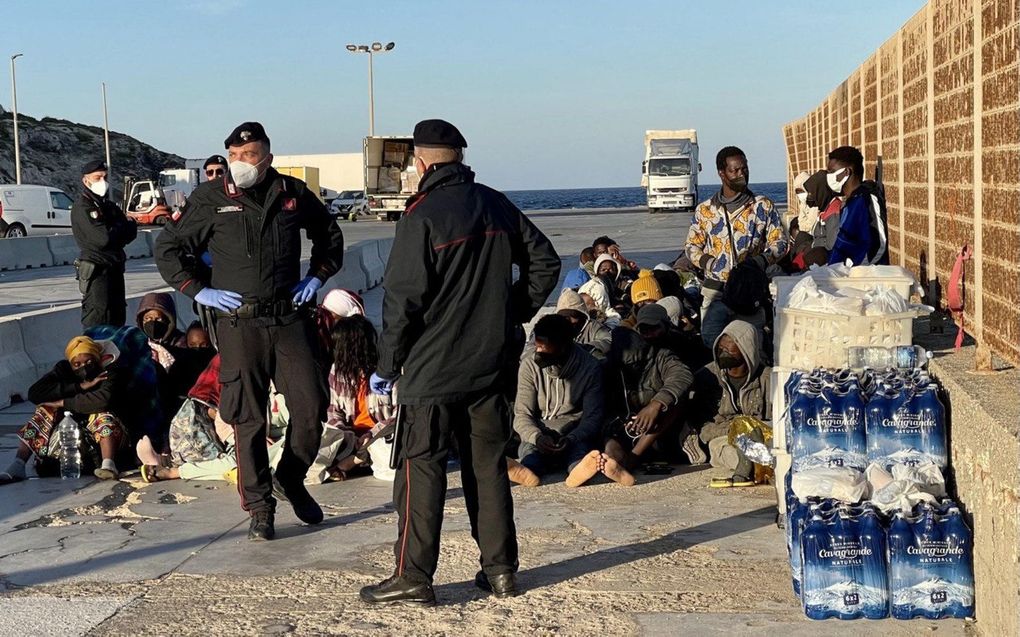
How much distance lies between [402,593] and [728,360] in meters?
3.48

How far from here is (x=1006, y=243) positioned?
573 centimetres

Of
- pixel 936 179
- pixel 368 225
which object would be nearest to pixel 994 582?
pixel 936 179

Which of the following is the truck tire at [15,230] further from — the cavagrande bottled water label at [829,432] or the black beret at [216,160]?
the cavagrande bottled water label at [829,432]

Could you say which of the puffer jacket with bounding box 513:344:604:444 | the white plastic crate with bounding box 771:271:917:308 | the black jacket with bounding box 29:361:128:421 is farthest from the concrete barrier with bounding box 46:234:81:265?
the white plastic crate with bounding box 771:271:917:308

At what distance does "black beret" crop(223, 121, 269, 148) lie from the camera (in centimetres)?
684

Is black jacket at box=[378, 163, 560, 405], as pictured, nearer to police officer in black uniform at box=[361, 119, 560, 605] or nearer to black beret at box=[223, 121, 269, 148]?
police officer in black uniform at box=[361, 119, 560, 605]

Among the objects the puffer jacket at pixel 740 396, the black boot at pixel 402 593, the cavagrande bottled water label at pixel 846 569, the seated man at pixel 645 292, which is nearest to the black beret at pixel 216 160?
the puffer jacket at pixel 740 396

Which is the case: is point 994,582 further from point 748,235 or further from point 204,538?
point 748,235

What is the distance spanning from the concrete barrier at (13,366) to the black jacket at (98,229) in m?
1.19

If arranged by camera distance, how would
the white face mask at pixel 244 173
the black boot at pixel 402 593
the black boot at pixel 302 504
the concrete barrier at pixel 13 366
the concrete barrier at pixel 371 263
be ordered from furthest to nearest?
the concrete barrier at pixel 371 263 < the concrete barrier at pixel 13 366 < the black boot at pixel 302 504 < the white face mask at pixel 244 173 < the black boot at pixel 402 593

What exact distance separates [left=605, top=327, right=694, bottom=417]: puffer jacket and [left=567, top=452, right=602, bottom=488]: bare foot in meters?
0.91

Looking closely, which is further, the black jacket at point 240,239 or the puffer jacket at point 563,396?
the puffer jacket at point 563,396

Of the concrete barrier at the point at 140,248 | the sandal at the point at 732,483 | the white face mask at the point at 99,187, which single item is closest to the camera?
the sandal at the point at 732,483

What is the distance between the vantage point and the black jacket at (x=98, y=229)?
11.5 metres
